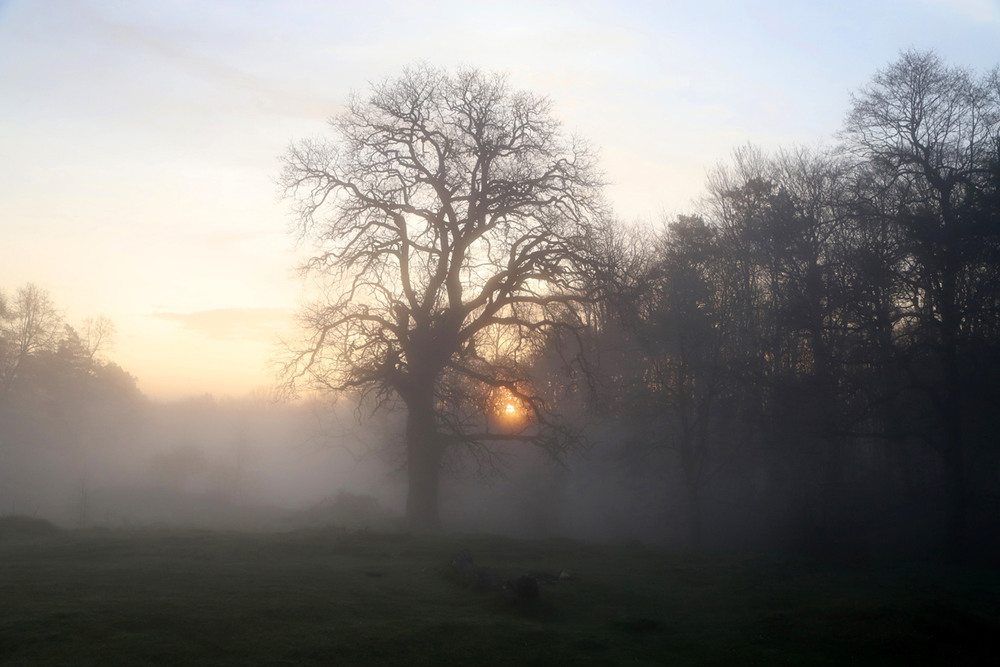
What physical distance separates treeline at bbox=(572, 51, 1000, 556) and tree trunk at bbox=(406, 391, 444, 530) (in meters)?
6.18

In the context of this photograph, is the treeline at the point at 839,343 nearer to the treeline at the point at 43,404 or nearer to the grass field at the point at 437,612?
the grass field at the point at 437,612

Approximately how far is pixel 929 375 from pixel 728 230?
1131 cm

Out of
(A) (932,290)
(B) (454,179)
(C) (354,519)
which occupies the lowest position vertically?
(C) (354,519)

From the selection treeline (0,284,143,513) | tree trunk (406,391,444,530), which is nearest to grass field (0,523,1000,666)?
tree trunk (406,391,444,530)

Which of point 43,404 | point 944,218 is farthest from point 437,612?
point 43,404

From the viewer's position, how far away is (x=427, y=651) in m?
8.20

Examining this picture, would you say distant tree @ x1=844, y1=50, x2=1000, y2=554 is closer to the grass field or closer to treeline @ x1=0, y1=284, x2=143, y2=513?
the grass field

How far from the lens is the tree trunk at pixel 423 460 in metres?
22.1

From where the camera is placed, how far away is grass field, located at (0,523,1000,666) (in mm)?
7844

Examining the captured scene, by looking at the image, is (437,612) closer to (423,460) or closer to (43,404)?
(423,460)

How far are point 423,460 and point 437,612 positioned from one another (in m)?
12.3

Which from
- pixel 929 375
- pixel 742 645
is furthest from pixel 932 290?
pixel 742 645

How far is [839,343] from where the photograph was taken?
995 inches

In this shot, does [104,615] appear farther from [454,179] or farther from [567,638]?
[454,179]
